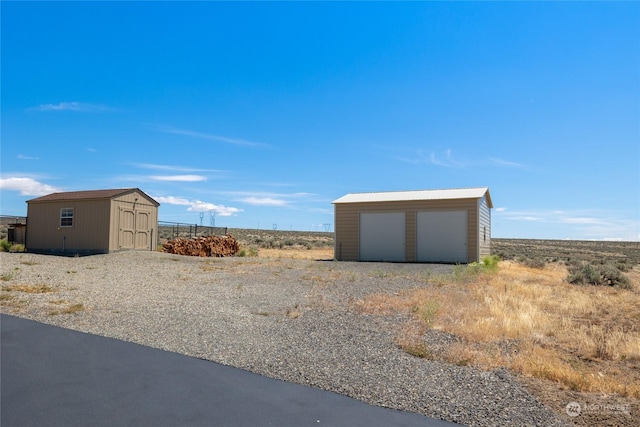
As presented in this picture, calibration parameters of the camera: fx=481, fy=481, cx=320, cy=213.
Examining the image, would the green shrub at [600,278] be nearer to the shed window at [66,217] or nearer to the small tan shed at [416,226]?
the small tan shed at [416,226]

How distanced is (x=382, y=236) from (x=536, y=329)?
15764 millimetres

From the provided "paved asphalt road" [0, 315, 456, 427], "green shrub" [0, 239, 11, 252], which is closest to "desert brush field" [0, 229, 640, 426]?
"paved asphalt road" [0, 315, 456, 427]

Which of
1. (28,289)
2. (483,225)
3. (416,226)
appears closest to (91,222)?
(28,289)

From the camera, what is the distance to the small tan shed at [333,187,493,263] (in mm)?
22156

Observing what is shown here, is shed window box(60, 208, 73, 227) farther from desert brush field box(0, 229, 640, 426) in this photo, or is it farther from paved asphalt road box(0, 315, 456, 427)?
paved asphalt road box(0, 315, 456, 427)

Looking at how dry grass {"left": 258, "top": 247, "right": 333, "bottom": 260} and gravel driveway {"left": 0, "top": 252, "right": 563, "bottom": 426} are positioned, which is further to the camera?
dry grass {"left": 258, "top": 247, "right": 333, "bottom": 260}

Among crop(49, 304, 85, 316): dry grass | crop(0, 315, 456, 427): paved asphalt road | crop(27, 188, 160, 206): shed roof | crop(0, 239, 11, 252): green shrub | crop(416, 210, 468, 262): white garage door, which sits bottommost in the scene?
crop(0, 315, 456, 427): paved asphalt road

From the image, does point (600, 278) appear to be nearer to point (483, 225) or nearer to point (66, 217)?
point (483, 225)

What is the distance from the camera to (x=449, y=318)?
8555 millimetres

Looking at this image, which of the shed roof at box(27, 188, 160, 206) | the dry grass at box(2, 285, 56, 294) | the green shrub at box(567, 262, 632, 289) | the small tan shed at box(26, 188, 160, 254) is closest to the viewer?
the dry grass at box(2, 285, 56, 294)

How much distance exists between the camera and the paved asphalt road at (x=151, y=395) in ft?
13.2

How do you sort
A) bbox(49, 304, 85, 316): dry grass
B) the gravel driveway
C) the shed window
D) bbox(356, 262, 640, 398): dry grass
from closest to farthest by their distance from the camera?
1. the gravel driveway
2. bbox(356, 262, 640, 398): dry grass
3. bbox(49, 304, 85, 316): dry grass
4. the shed window

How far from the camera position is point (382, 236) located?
78.0ft

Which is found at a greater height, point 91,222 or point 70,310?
point 91,222
